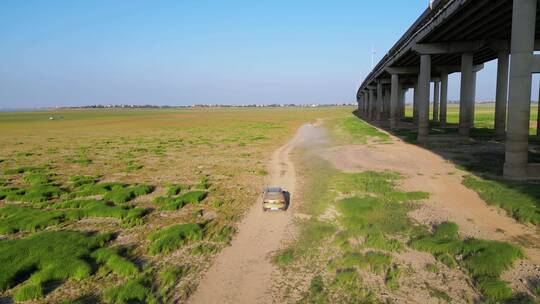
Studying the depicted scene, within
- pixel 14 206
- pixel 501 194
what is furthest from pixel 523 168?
pixel 14 206

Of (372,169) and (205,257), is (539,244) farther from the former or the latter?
(372,169)

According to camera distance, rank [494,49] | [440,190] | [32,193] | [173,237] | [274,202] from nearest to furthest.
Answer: [173,237] < [274,202] < [440,190] < [32,193] < [494,49]

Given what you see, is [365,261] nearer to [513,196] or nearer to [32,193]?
[513,196]

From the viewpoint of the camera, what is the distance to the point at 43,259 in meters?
11.1

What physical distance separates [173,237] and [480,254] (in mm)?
9503

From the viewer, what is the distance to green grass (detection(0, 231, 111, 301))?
975cm

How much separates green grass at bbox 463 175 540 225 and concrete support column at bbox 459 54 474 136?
22376mm

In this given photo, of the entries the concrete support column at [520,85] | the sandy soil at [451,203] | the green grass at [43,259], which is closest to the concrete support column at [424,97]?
the sandy soil at [451,203]

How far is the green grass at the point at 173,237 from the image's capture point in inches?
472

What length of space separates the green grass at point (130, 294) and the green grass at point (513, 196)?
41.4ft

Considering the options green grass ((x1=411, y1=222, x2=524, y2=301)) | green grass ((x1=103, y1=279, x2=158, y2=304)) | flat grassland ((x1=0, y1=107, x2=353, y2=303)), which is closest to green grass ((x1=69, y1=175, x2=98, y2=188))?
flat grassland ((x1=0, y1=107, x2=353, y2=303))

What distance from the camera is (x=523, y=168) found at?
63.8 ft

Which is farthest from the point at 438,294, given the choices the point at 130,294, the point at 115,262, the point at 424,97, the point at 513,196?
the point at 424,97

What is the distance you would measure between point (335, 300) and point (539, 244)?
7119mm
